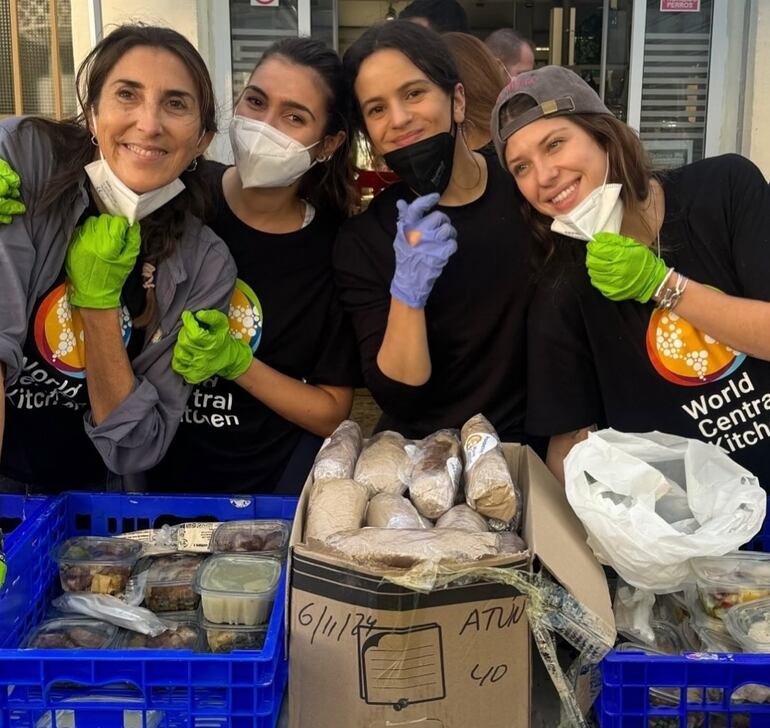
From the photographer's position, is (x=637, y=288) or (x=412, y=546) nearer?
(x=412, y=546)

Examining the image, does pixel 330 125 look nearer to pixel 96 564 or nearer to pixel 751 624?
pixel 96 564

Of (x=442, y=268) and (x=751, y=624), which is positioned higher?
(x=442, y=268)

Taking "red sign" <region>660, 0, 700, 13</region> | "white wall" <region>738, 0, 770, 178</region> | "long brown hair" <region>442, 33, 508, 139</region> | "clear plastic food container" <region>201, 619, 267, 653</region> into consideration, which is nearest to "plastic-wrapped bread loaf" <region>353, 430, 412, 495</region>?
"clear plastic food container" <region>201, 619, 267, 653</region>

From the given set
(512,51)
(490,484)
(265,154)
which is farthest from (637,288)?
(512,51)

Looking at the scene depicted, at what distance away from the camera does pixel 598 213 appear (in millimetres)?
1954

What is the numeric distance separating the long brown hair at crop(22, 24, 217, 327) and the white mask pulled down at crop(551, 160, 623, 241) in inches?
37.6

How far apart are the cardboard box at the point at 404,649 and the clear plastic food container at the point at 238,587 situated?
7.7 inches

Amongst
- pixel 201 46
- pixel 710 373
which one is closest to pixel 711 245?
pixel 710 373

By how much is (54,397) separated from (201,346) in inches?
17.0

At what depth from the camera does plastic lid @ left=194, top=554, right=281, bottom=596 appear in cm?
155

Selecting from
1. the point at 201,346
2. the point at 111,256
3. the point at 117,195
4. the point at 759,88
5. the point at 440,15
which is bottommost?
the point at 201,346

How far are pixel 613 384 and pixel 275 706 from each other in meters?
1.16

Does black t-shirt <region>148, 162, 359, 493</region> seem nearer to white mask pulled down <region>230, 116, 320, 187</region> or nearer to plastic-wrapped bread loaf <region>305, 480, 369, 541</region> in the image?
white mask pulled down <region>230, 116, 320, 187</region>

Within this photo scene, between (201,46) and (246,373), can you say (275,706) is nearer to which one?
(246,373)
